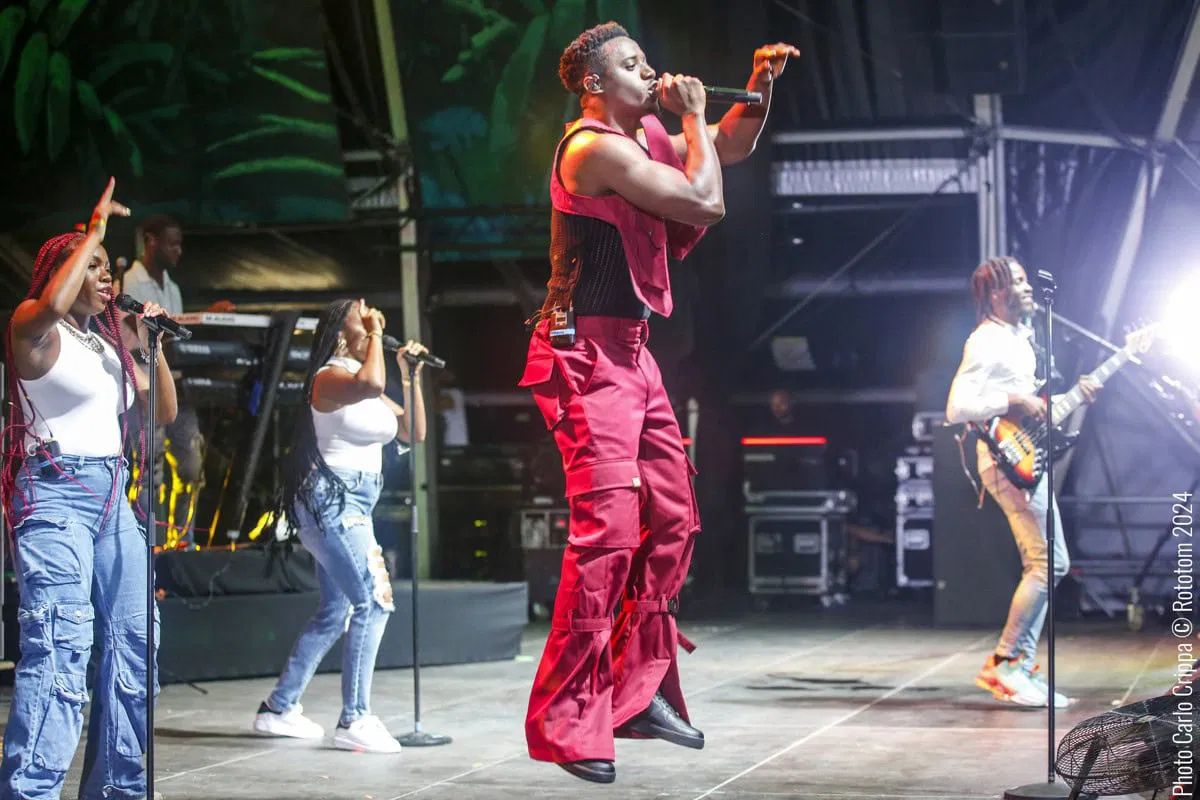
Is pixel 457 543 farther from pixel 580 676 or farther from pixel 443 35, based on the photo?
pixel 580 676

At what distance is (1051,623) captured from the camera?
463 centimetres

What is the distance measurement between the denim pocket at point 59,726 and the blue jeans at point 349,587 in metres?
1.78

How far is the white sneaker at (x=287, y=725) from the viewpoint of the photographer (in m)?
5.90

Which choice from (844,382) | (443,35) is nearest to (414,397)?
(443,35)

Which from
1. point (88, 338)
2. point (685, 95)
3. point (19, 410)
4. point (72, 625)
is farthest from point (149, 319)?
point (685, 95)

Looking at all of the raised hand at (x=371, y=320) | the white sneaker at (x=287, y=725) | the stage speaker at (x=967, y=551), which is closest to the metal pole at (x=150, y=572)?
the raised hand at (x=371, y=320)

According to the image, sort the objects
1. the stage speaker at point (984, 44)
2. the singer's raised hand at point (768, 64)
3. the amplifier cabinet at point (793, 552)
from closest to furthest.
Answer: the singer's raised hand at point (768, 64)
the stage speaker at point (984, 44)
the amplifier cabinet at point (793, 552)

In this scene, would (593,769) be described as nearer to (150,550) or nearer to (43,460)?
(150,550)

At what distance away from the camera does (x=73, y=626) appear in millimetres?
3891

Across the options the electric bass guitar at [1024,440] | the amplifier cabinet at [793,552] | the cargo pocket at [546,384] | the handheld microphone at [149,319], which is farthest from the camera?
the amplifier cabinet at [793,552]

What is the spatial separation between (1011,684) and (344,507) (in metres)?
2.98

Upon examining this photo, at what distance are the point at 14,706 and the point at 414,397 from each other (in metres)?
2.43

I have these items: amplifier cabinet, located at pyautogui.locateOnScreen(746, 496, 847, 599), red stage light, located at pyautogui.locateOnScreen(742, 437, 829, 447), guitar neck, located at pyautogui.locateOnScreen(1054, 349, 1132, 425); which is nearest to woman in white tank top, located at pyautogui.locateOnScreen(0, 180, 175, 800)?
guitar neck, located at pyautogui.locateOnScreen(1054, 349, 1132, 425)

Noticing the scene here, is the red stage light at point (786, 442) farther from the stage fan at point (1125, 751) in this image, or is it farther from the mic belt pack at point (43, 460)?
the mic belt pack at point (43, 460)
